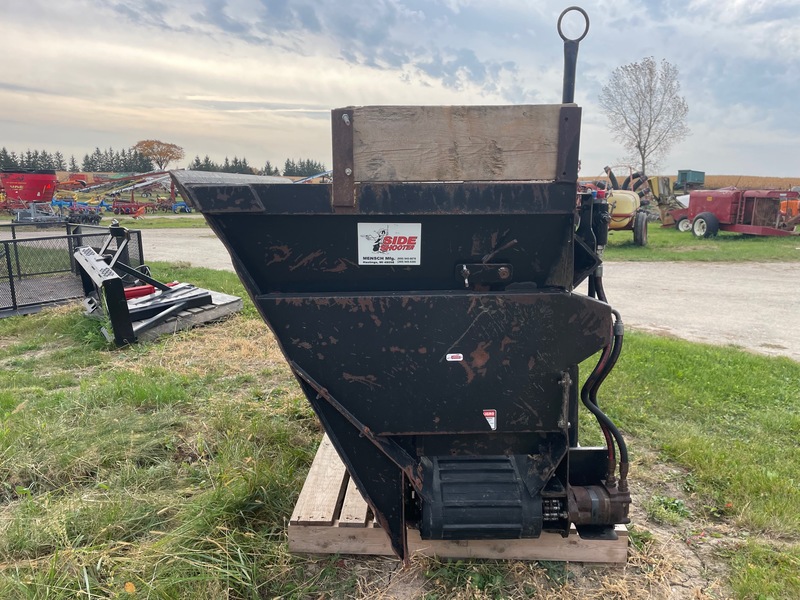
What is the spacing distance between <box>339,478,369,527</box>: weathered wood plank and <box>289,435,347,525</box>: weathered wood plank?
42mm

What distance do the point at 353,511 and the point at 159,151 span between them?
71.6 metres

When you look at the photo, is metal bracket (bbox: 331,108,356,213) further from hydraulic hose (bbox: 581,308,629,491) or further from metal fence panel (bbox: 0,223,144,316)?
metal fence panel (bbox: 0,223,144,316)

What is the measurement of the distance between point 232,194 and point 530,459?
1692mm

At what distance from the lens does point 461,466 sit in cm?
246

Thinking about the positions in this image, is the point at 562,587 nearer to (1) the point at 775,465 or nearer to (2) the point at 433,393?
(2) the point at 433,393

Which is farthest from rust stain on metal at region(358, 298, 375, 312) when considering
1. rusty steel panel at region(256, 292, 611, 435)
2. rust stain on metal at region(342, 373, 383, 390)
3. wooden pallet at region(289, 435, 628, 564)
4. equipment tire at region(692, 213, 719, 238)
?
equipment tire at region(692, 213, 719, 238)

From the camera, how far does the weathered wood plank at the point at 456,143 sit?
2.08m

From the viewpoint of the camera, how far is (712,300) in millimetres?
8953

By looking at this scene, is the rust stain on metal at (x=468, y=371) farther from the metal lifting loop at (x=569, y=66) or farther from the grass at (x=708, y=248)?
the grass at (x=708, y=248)

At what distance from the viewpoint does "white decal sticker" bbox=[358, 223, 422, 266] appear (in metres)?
2.20

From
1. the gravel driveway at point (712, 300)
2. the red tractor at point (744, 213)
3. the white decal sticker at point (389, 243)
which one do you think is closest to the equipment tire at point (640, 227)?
the gravel driveway at point (712, 300)

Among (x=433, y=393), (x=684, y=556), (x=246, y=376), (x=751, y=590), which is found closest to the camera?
(x=433, y=393)

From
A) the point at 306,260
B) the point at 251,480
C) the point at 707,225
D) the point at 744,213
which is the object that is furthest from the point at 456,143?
the point at 744,213

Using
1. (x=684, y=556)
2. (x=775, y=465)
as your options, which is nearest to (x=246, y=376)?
(x=684, y=556)
